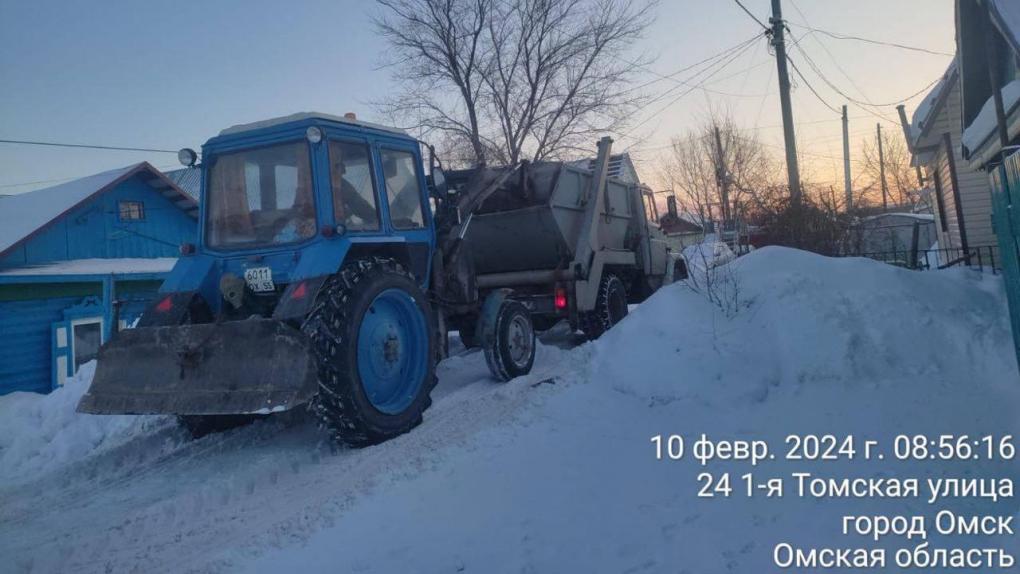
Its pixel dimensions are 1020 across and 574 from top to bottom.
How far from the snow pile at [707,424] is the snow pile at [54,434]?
3.11 meters

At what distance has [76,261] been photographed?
626 inches

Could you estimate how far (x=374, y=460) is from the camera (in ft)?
17.1

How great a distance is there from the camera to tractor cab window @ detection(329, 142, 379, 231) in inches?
237

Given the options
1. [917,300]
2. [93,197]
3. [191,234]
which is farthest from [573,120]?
[917,300]

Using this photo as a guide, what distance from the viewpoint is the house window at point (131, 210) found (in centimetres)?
1719

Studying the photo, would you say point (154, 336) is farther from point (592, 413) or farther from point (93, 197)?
point (93, 197)

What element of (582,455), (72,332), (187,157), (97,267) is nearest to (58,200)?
(97,267)

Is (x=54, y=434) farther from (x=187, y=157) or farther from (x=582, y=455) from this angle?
(x=582, y=455)

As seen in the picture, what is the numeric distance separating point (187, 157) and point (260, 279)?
1515 millimetres

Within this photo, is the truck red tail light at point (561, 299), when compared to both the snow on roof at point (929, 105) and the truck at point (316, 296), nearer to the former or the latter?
the truck at point (316, 296)

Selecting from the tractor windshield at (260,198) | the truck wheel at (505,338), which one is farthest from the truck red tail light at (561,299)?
the tractor windshield at (260,198)

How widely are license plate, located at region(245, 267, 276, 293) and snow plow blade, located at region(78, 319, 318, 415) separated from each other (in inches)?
25.2

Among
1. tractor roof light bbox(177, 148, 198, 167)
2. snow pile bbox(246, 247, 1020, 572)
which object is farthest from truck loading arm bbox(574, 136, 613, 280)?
tractor roof light bbox(177, 148, 198, 167)

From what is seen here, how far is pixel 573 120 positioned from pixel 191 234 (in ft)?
45.1
